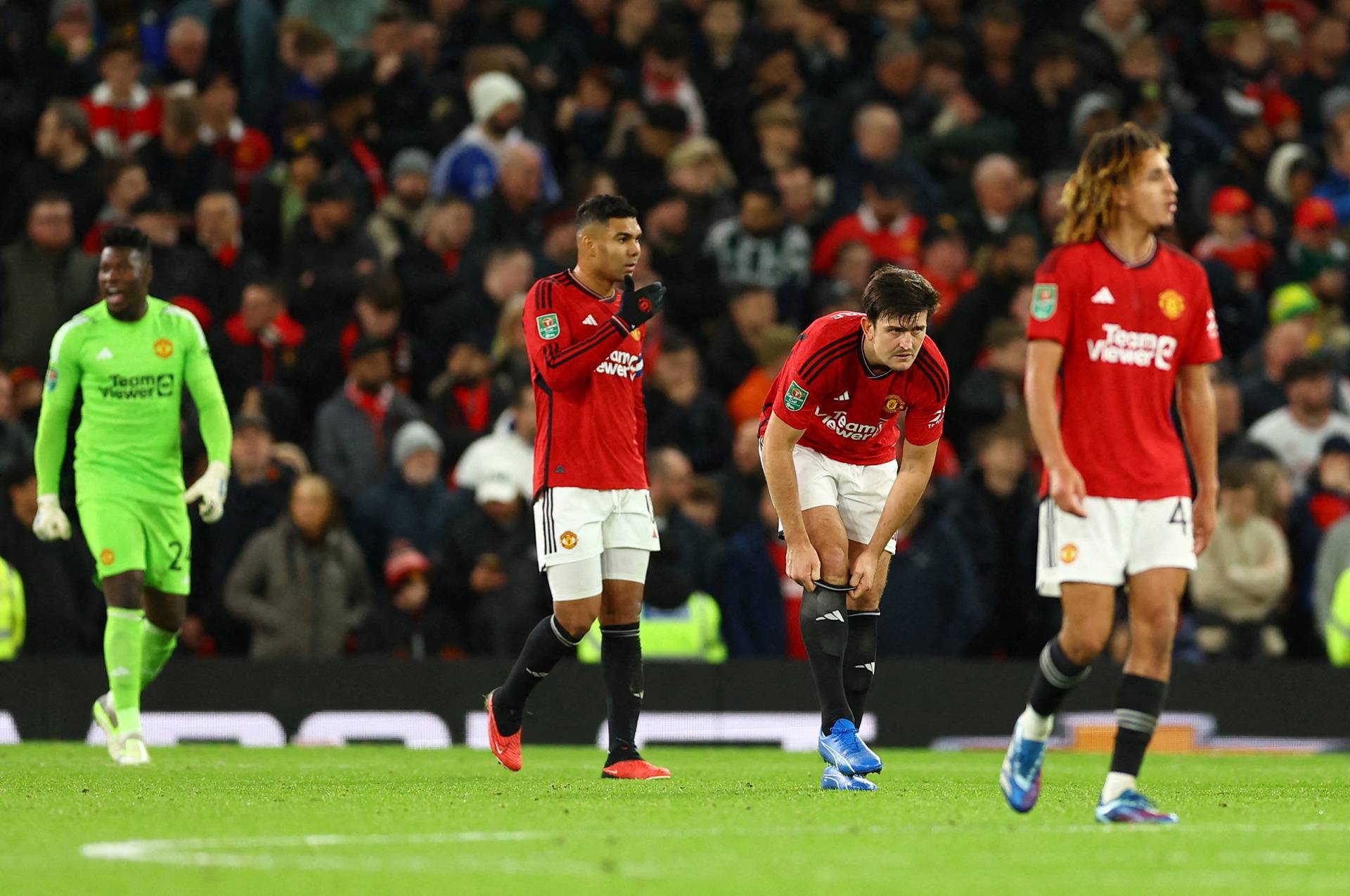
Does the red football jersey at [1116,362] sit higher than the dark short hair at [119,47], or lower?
lower

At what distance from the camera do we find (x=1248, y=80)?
21391 millimetres

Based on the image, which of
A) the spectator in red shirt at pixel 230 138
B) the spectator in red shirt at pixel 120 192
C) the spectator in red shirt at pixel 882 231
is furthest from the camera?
the spectator in red shirt at pixel 882 231

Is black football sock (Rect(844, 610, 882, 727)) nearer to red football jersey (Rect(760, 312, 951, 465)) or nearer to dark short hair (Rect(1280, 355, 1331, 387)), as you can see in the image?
red football jersey (Rect(760, 312, 951, 465))

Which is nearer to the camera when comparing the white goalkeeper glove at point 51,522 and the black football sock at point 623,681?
the black football sock at point 623,681

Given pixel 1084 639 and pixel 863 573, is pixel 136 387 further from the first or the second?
pixel 1084 639

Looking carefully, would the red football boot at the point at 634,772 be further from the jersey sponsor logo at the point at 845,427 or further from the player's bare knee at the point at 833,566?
the jersey sponsor logo at the point at 845,427

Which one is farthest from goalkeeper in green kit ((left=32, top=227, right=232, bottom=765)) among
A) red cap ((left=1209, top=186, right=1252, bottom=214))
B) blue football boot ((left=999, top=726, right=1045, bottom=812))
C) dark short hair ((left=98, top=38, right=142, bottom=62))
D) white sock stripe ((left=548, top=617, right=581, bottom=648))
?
red cap ((left=1209, top=186, right=1252, bottom=214))

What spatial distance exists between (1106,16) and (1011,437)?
308 inches

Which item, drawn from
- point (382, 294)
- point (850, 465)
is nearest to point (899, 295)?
point (850, 465)

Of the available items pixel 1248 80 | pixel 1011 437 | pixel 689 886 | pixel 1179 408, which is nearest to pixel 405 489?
pixel 1011 437

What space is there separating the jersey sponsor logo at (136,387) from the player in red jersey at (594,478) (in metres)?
2.61

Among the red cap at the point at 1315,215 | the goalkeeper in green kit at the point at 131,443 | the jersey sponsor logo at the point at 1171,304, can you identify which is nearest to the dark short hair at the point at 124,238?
the goalkeeper in green kit at the point at 131,443

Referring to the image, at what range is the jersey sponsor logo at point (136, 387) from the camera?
11.4 m

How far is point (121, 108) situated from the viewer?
17.4 metres
